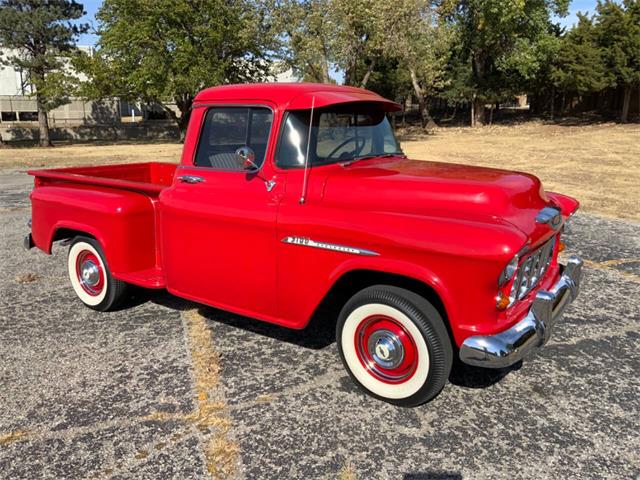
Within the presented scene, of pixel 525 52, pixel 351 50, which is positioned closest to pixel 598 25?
pixel 525 52

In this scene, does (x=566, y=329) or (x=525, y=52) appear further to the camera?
(x=525, y=52)

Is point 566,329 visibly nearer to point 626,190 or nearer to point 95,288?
point 95,288

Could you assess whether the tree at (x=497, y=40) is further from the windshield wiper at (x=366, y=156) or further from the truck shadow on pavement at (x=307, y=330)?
the truck shadow on pavement at (x=307, y=330)

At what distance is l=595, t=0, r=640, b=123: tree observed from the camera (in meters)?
28.1

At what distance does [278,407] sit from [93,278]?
243 centimetres

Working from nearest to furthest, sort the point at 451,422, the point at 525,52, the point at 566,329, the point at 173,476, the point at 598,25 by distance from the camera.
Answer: the point at 173,476 < the point at 451,422 < the point at 566,329 < the point at 598,25 < the point at 525,52

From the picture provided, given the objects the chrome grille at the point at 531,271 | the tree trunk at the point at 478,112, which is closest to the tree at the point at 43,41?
the tree trunk at the point at 478,112

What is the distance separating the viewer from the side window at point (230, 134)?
3740 millimetres

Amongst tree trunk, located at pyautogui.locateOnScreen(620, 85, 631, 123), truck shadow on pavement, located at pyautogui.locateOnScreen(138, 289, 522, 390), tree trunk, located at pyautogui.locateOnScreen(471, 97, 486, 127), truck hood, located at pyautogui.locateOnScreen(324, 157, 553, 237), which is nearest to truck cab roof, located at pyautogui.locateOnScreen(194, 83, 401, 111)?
truck hood, located at pyautogui.locateOnScreen(324, 157, 553, 237)

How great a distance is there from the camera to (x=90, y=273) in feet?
15.7

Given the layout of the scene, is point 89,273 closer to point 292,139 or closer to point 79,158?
point 292,139

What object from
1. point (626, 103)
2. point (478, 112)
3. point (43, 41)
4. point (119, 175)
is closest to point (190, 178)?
point (119, 175)

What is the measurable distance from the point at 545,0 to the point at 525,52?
176 inches

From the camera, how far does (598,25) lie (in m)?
30.1
